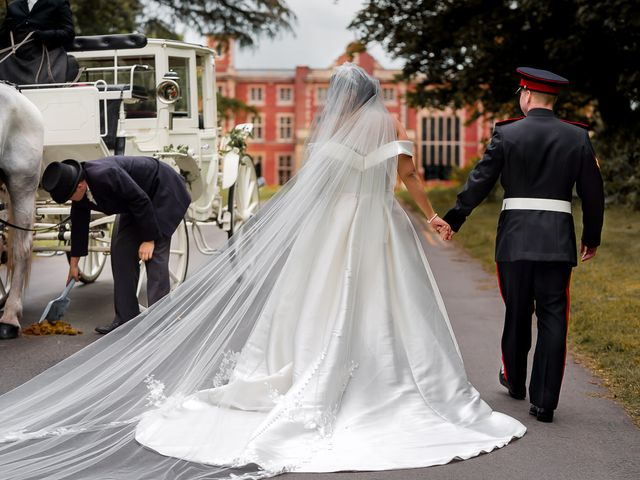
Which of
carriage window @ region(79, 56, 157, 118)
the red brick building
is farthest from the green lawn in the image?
the red brick building

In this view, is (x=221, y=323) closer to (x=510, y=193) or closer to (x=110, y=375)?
(x=110, y=375)

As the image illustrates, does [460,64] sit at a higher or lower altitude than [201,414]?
higher

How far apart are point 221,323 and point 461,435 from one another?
1517 mm

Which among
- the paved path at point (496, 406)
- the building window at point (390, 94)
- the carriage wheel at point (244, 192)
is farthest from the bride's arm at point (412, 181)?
the building window at point (390, 94)

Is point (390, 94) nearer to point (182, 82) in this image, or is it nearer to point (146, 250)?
point (182, 82)

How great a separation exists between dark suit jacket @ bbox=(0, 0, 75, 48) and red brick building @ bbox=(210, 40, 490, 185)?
240 ft

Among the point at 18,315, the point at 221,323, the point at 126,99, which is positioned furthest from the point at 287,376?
the point at 126,99

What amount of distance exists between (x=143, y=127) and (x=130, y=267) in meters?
3.35

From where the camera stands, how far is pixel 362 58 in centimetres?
7988

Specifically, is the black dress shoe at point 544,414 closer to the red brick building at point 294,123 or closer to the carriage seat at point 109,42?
the carriage seat at point 109,42

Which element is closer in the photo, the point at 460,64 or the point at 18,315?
the point at 18,315

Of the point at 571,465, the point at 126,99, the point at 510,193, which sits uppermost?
the point at 126,99

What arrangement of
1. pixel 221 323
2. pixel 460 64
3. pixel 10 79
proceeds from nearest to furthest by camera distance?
pixel 221 323
pixel 10 79
pixel 460 64

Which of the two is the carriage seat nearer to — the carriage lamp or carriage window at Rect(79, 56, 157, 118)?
carriage window at Rect(79, 56, 157, 118)
